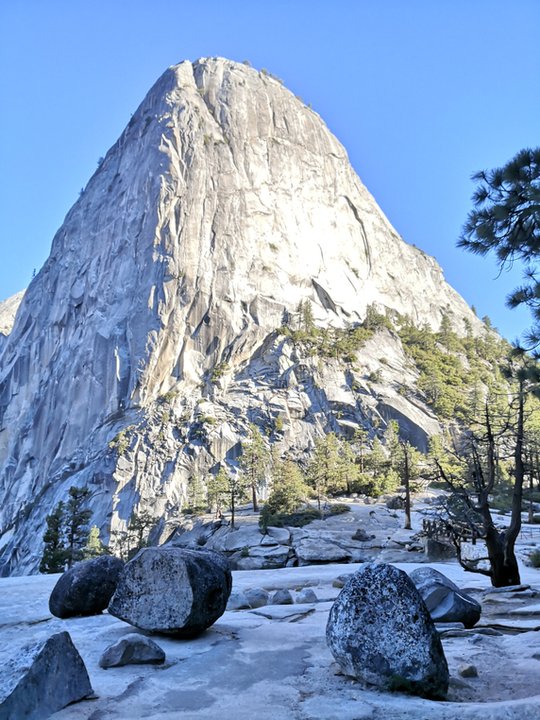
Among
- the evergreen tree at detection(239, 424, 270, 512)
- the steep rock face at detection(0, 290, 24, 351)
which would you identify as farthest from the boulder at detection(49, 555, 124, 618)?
the steep rock face at detection(0, 290, 24, 351)

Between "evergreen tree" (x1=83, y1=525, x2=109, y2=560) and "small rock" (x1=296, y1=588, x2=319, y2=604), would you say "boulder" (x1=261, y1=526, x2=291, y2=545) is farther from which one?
"small rock" (x1=296, y1=588, x2=319, y2=604)

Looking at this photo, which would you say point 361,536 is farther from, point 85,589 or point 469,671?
point 469,671

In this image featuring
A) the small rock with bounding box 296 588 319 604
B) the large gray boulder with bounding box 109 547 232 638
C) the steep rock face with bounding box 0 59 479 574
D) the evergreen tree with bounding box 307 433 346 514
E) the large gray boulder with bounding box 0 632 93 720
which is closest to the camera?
the large gray boulder with bounding box 0 632 93 720

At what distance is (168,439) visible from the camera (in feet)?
215

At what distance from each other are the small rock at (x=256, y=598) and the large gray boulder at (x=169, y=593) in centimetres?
311

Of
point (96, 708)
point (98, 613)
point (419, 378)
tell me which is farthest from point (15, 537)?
point (96, 708)

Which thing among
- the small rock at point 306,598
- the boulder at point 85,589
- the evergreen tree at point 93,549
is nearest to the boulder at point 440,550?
the small rock at point 306,598

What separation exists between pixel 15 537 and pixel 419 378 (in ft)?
178

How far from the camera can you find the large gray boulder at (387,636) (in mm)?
4711

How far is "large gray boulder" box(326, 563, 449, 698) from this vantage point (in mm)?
4711

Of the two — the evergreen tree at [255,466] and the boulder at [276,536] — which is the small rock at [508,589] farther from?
the evergreen tree at [255,466]

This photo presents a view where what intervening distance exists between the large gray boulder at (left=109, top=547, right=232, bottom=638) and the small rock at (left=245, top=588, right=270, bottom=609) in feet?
10.2

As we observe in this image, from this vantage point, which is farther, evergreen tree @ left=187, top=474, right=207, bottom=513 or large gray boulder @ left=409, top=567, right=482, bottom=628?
evergreen tree @ left=187, top=474, right=207, bottom=513

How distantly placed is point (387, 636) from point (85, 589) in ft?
17.6
